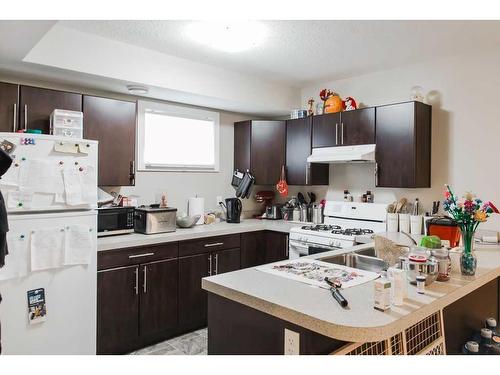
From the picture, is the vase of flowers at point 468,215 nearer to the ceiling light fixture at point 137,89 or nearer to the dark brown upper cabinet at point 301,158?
the dark brown upper cabinet at point 301,158

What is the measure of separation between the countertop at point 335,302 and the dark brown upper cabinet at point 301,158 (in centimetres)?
224

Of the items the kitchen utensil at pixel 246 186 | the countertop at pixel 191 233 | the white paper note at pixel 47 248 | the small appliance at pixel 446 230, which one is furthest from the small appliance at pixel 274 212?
the white paper note at pixel 47 248

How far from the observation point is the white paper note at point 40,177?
228cm

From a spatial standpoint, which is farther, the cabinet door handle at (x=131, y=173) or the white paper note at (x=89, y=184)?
the cabinet door handle at (x=131, y=173)

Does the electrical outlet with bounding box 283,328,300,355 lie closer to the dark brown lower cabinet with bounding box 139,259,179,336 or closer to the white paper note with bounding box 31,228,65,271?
the white paper note with bounding box 31,228,65,271

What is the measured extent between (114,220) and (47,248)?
0.71m

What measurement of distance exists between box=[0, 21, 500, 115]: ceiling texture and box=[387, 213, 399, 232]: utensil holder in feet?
4.70

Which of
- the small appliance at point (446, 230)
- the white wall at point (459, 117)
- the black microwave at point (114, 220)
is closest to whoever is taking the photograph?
the small appliance at point (446, 230)

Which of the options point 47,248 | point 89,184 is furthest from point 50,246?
point 89,184

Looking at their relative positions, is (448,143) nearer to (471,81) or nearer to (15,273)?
(471,81)

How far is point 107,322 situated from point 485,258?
8.64ft

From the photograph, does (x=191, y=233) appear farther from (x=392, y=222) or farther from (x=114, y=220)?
(x=392, y=222)

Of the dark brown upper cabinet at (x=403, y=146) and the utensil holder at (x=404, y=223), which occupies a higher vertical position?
the dark brown upper cabinet at (x=403, y=146)

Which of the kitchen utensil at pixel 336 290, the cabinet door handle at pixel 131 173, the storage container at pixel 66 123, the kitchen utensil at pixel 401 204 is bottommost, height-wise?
the kitchen utensil at pixel 336 290
